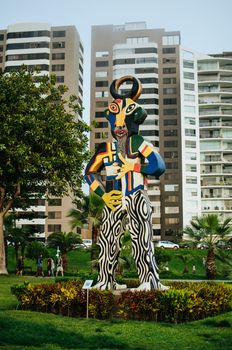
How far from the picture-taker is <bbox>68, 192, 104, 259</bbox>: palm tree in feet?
107

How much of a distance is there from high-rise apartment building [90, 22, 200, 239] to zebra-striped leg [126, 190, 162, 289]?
56903 millimetres

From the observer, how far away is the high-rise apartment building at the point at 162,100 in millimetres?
72688

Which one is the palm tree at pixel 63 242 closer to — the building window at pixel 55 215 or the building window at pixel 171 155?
the building window at pixel 55 215

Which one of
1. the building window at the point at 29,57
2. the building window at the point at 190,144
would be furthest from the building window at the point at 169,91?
the building window at the point at 29,57

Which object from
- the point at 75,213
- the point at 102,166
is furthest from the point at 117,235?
the point at 75,213

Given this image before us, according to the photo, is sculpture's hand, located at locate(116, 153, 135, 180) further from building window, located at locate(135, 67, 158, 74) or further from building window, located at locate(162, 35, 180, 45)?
building window, located at locate(162, 35, 180, 45)

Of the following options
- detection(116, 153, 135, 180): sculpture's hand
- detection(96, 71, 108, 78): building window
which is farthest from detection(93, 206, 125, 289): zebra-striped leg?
detection(96, 71, 108, 78): building window

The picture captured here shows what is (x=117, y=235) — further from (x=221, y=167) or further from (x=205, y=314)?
(x=221, y=167)

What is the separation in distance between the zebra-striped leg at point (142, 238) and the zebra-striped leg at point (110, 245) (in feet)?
1.78

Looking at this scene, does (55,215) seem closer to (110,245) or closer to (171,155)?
(171,155)

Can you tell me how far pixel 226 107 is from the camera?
74938 mm

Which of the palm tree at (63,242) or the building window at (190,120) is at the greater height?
the building window at (190,120)

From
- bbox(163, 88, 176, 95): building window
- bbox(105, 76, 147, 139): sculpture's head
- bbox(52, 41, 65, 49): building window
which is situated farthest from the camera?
bbox(163, 88, 176, 95): building window

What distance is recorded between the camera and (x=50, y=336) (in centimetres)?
945
